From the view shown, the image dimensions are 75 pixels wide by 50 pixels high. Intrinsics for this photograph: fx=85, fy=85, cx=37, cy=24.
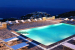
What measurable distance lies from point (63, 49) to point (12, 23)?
7953 mm

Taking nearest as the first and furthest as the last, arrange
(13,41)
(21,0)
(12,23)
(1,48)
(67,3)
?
(1,48), (13,41), (12,23), (67,3), (21,0)

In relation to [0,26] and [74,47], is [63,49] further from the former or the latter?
[0,26]

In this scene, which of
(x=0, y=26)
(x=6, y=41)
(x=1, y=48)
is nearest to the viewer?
(x=1, y=48)

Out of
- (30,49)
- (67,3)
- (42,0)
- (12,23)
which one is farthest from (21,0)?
(30,49)

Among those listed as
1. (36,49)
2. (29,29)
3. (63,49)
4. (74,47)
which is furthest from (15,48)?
(29,29)

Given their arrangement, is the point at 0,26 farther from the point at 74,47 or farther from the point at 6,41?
the point at 74,47

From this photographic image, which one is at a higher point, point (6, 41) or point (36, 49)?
point (6, 41)

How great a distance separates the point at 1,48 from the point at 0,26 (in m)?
4.88

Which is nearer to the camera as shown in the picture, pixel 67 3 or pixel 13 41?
pixel 13 41

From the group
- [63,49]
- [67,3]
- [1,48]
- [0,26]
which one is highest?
[67,3]

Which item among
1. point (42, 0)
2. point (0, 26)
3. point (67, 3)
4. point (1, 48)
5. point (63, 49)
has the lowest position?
point (63, 49)

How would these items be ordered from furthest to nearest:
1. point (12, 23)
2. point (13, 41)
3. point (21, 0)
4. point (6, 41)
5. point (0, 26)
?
point (21, 0), point (12, 23), point (0, 26), point (13, 41), point (6, 41)

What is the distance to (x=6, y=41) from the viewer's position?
5.26 metres

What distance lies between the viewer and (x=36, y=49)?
4.87 meters
